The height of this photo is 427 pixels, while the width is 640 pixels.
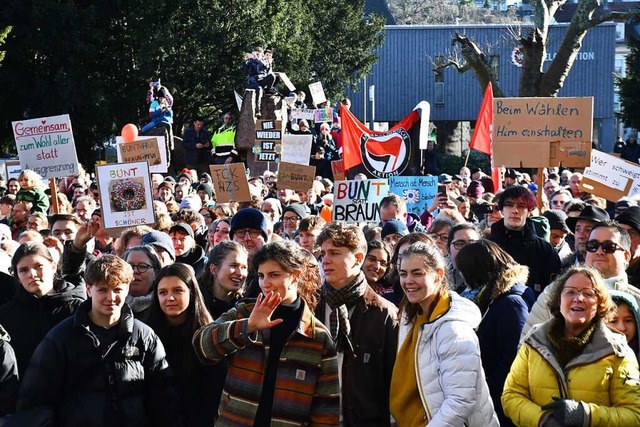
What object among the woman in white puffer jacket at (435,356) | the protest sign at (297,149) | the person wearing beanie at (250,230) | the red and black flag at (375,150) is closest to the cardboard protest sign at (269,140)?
the protest sign at (297,149)

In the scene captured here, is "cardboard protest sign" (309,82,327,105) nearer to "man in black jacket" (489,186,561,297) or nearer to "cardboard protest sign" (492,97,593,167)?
"cardboard protest sign" (492,97,593,167)

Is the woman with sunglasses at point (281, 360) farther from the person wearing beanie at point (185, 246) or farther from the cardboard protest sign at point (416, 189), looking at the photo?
the cardboard protest sign at point (416, 189)

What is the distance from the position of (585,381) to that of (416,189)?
28.4ft

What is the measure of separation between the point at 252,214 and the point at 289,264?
2.81m

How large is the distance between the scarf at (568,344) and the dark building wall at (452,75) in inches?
2131

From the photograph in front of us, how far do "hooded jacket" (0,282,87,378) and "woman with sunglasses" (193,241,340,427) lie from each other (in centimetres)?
145

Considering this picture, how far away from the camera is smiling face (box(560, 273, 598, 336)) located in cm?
504

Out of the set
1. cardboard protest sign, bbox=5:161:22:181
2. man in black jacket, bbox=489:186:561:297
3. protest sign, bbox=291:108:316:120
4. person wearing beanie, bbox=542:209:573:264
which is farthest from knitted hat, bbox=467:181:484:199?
protest sign, bbox=291:108:316:120

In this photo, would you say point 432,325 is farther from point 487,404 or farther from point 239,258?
point 239,258

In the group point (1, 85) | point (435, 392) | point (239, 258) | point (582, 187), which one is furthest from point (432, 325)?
point (1, 85)

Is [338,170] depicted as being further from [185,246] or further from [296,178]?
[185,246]

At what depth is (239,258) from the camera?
6.34 metres

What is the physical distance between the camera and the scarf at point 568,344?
498cm

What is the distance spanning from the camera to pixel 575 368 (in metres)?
4.94
